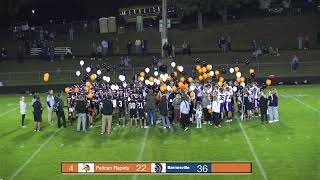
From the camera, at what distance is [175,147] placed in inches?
826

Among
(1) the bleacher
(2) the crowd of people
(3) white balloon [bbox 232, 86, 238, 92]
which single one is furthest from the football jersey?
(1) the bleacher

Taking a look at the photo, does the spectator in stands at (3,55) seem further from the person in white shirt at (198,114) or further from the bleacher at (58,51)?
the person in white shirt at (198,114)

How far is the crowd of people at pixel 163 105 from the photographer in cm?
2392

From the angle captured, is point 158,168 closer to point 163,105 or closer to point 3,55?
point 163,105

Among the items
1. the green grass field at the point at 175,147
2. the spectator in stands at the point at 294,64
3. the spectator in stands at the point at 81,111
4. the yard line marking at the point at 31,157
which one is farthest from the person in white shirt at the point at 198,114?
the spectator in stands at the point at 294,64

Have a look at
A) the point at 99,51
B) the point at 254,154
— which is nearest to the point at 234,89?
the point at 254,154

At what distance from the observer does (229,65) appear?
136 feet

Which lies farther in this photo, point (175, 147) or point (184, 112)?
point (184, 112)

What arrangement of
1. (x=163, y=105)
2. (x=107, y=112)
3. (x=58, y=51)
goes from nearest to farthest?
(x=107, y=112)
(x=163, y=105)
(x=58, y=51)

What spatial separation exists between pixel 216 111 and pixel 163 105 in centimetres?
218

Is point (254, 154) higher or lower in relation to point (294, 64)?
lower

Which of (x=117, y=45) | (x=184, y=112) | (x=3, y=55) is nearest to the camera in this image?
(x=184, y=112)
